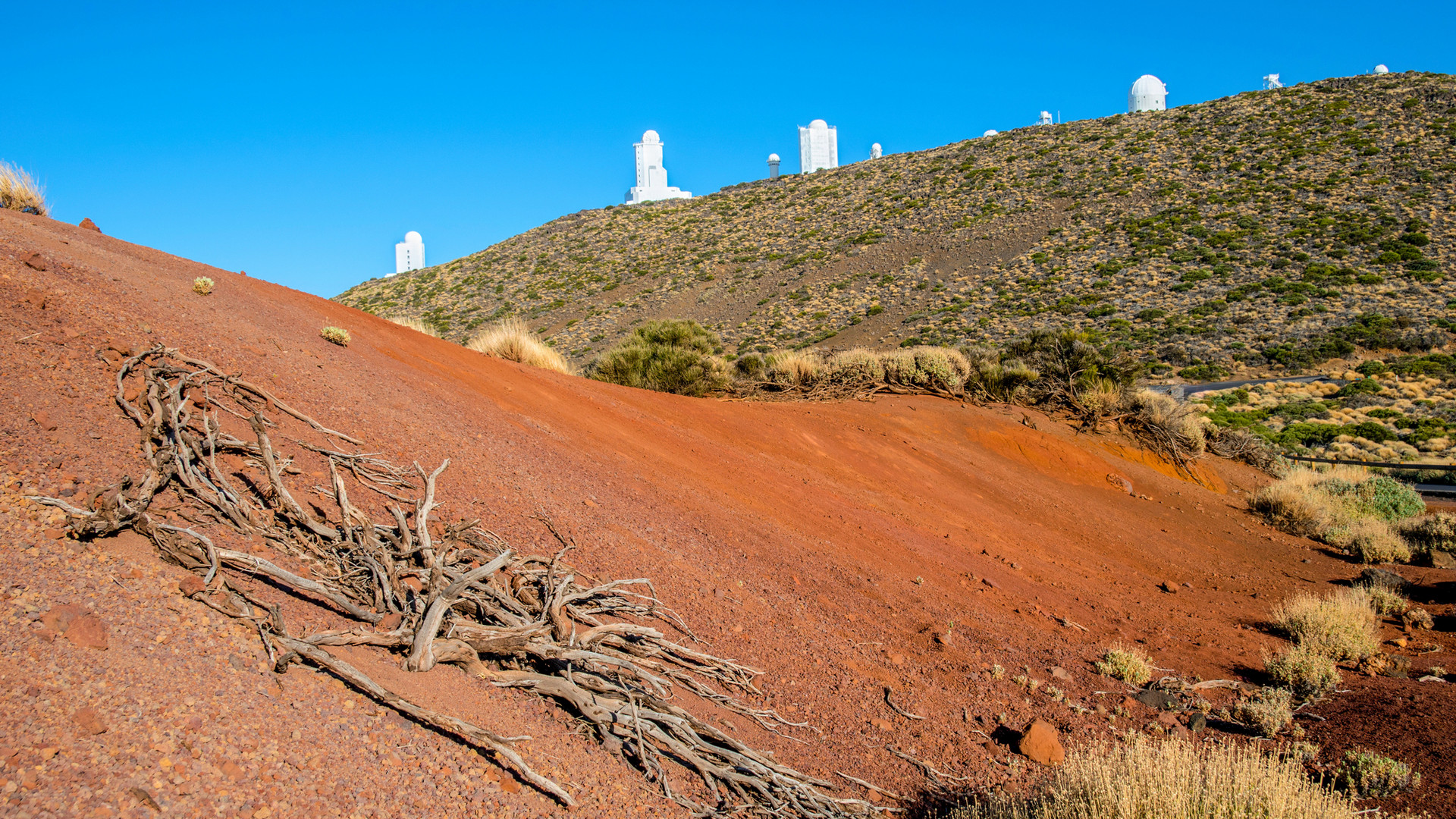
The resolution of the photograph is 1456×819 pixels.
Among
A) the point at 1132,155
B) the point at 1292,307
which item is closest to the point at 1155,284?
the point at 1292,307

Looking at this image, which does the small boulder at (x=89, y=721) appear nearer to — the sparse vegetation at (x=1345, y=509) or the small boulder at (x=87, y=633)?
the small boulder at (x=87, y=633)

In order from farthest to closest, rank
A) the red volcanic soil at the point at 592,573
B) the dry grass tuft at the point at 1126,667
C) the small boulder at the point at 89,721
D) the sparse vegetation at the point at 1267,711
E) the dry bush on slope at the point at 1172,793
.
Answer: the dry grass tuft at the point at 1126,667 < the sparse vegetation at the point at 1267,711 < the dry bush on slope at the point at 1172,793 < the red volcanic soil at the point at 592,573 < the small boulder at the point at 89,721

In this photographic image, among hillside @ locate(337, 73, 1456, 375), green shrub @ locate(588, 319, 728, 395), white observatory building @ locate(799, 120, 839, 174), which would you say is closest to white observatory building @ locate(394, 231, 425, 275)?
hillside @ locate(337, 73, 1456, 375)

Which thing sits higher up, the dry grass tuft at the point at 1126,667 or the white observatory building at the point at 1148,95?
the white observatory building at the point at 1148,95

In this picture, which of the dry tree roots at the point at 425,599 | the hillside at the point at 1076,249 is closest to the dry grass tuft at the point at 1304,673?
the dry tree roots at the point at 425,599

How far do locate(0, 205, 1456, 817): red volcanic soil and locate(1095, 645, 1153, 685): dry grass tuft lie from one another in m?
0.15

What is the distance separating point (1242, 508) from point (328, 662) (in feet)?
46.2

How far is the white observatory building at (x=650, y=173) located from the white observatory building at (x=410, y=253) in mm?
18726

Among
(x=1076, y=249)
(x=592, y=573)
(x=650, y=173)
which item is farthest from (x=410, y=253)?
(x=592, y=573)

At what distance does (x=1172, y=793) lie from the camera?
11.8 ft

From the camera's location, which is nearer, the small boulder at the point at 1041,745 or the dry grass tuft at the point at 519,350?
the small boulder at the point at 1041,745

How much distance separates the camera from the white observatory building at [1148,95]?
193 feet

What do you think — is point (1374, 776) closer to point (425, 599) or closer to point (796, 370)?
point (425, 599)

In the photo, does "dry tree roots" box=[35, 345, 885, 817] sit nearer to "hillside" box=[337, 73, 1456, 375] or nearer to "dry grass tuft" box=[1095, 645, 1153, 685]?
"dry grass tuft" box=[1095, 645, 1153, 685]
